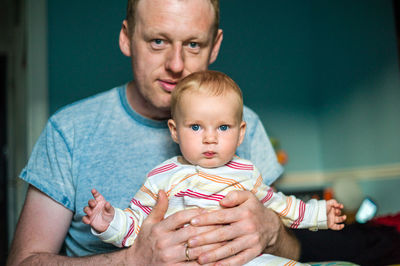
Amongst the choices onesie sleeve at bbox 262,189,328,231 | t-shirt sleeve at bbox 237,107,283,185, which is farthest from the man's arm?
t-shirt sleeve at bbox 237,107,283,185

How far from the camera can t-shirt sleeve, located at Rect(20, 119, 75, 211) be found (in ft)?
4.13

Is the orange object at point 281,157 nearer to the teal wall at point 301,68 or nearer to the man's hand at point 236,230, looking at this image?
the teal wall at point 301,68

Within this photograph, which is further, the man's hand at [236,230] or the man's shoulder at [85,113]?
the man's shoulder at [85,113]

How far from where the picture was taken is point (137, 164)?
1388mm

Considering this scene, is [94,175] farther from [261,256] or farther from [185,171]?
[261,256]

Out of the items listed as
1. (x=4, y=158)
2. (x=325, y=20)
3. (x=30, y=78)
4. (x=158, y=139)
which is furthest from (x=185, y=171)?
(x=4, y=158)

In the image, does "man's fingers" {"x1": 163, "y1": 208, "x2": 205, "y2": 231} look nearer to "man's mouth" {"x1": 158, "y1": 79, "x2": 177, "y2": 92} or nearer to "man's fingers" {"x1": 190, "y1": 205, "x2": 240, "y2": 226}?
"man's fingers" {"x1": 190, "y1": 205, "x2": 240, "y2": 226}

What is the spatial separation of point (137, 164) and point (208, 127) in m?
0.41

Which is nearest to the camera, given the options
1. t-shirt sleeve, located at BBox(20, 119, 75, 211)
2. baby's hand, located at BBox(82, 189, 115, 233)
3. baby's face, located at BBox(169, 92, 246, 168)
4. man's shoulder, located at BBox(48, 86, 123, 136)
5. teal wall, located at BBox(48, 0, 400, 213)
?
baby's hand, located at BBox(82, 189, 115, 233)

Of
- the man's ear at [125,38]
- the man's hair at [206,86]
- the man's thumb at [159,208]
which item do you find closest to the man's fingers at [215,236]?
the man's thumb at [159,208]

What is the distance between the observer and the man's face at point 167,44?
4.25ft

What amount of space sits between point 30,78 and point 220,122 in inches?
89.6

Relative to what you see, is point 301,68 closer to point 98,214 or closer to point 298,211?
point 298,211

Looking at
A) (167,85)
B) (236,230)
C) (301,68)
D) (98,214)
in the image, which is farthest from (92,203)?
(301,68)
